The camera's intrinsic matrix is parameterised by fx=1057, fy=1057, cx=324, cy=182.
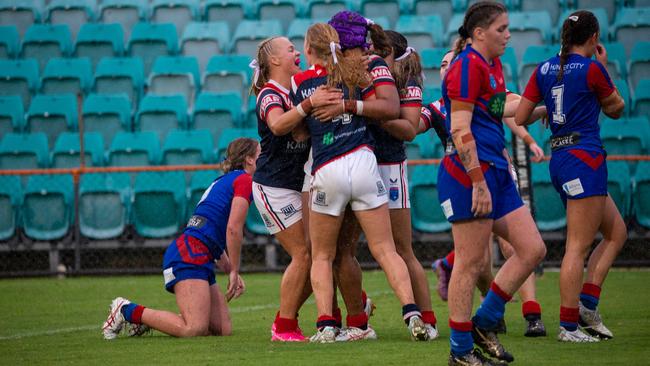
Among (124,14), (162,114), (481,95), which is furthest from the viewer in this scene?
(124,14)

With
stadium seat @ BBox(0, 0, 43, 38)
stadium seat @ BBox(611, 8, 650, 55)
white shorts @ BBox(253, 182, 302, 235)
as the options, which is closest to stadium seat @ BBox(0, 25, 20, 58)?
stadium seat @ BBox(0, 0, 43, 38)

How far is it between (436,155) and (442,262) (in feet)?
16.6

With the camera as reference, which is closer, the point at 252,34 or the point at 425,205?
the point at 425,205

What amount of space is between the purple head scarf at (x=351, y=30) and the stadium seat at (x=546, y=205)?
6.63 metres

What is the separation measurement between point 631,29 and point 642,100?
1801 millimetres

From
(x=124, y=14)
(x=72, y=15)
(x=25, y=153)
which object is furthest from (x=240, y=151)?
(x=72, y=15)

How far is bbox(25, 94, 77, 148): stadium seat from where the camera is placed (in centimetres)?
1497

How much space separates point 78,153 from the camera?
14.2m

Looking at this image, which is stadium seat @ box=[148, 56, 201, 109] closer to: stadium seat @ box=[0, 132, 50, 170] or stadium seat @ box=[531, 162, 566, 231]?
stadium seat @ box=[0, 132, 50, 170]

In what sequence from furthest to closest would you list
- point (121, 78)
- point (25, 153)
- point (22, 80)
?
point (22, 80) < point (121, 78) < point (25, 153)

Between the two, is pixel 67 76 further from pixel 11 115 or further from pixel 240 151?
pixel 240 151

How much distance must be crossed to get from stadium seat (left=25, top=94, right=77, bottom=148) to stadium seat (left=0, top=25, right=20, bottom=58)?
1.69 m

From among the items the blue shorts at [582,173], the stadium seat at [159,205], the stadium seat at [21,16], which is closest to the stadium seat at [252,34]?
the stadium seat at [159,205]

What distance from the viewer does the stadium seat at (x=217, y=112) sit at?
14.4 m
